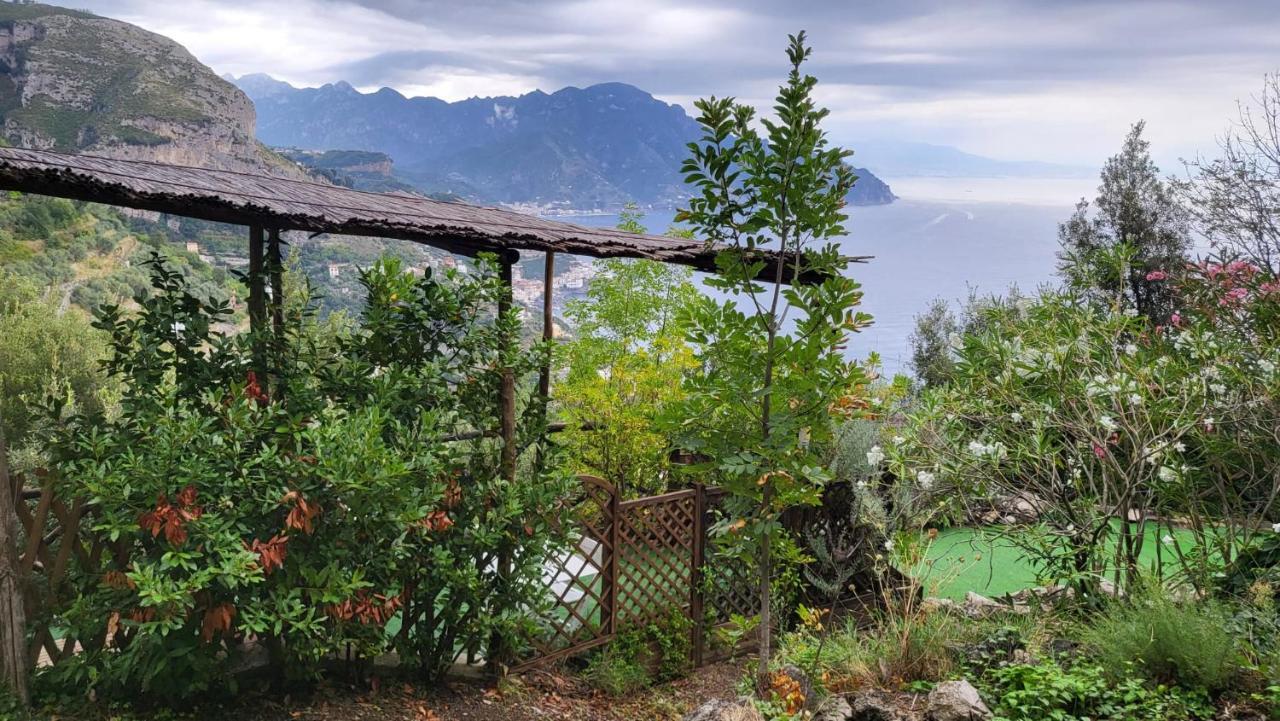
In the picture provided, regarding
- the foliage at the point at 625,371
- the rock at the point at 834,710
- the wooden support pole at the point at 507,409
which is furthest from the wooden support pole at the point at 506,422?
the foliage at the point at 625,371

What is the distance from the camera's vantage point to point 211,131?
4122 centimetres

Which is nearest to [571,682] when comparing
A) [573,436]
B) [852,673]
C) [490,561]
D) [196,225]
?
[490,561]

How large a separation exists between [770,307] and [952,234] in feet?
294

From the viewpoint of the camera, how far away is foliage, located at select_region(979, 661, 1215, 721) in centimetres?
354

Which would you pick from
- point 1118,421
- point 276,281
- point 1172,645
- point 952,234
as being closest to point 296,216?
point 276,281

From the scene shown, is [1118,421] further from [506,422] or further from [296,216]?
[296,216]

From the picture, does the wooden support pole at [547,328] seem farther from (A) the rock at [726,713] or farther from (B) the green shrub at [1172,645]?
(B) the green shrub at [1172,645]

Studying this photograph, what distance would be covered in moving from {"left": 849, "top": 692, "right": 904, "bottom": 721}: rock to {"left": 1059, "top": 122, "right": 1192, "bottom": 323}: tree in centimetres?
1275

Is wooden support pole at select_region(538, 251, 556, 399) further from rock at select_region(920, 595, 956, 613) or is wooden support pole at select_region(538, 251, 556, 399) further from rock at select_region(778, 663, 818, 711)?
rock at select_region(920, 595, 956, 613)

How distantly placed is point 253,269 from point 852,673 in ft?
10.6

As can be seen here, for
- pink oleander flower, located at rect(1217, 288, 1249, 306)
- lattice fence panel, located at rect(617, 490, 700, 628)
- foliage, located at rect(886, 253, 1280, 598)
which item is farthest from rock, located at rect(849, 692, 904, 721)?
pink oleander flower, located at rect(1217, 288, 1249, 306)

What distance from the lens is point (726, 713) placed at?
3602 millimetres

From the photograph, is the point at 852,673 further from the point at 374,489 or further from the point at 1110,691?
the point at 374,489

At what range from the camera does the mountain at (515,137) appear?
60750 millimetres
